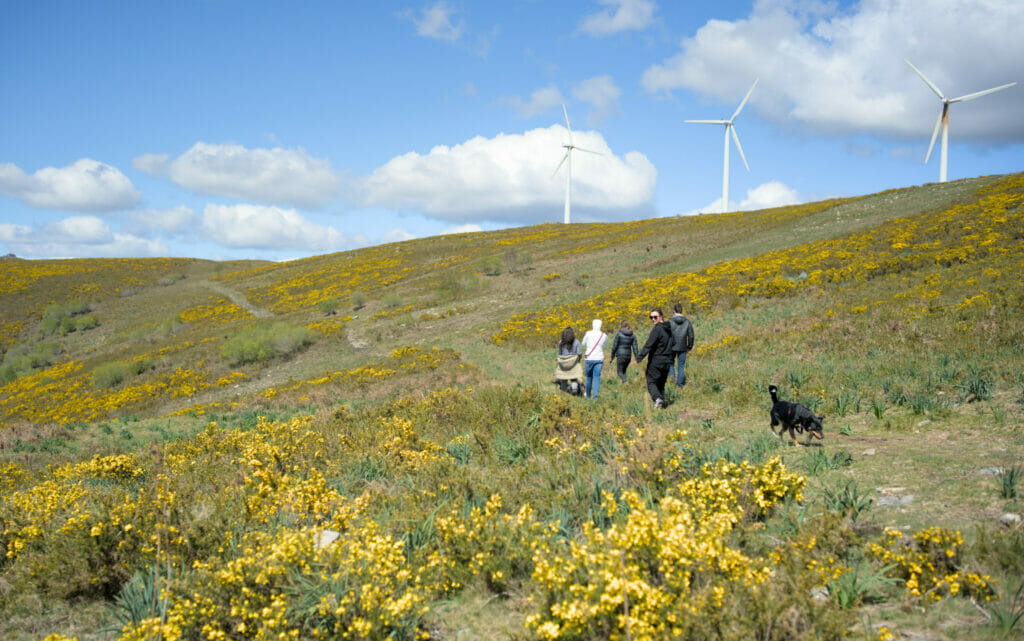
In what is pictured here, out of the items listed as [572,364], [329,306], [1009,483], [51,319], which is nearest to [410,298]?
[329,306]

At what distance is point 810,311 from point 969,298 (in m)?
4.40

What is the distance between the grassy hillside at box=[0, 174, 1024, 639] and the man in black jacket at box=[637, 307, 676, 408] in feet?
1.62

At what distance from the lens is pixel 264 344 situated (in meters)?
33.8

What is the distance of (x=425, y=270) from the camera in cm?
5859

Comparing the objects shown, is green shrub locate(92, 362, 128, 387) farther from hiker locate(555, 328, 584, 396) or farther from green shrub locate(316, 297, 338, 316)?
hiker locate(555, 328, 584, 396)

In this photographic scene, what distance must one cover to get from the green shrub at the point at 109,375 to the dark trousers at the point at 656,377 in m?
35.8

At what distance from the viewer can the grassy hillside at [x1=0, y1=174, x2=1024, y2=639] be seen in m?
3.58

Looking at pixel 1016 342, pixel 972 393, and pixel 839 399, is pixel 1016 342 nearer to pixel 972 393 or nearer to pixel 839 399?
pixel 972 393

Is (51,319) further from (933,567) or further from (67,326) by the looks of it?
(933,567)

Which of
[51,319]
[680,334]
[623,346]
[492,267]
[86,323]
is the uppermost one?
[492,267]

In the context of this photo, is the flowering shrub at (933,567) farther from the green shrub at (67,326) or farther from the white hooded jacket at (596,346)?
the green shrub at (67,326)

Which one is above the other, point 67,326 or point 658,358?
point 67,326

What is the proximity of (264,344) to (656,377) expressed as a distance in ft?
97.2

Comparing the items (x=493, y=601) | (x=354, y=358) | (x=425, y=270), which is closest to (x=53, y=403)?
(x=354, y=358)
